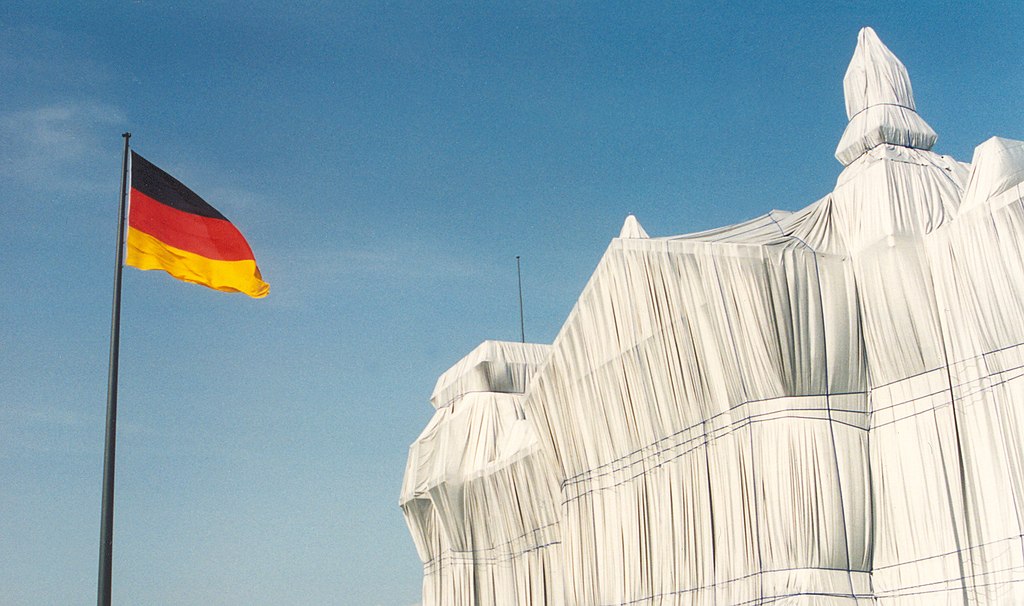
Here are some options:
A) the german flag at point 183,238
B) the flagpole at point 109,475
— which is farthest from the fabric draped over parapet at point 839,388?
the flagpole at point 109,475

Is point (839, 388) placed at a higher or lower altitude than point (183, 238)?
lower

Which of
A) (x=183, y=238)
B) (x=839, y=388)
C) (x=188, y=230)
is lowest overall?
(x=839, y=388)

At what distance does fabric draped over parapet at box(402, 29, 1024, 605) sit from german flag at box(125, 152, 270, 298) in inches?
390

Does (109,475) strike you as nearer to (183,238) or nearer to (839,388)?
(183,238)

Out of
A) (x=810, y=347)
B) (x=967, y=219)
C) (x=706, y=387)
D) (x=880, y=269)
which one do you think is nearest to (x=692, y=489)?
(x=706, y=387)

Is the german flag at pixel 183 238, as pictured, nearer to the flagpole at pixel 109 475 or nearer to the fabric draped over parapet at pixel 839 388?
the flagpole at pixel 109 475

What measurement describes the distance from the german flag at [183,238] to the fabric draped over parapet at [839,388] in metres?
9.90

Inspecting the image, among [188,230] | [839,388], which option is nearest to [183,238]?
[188,230]

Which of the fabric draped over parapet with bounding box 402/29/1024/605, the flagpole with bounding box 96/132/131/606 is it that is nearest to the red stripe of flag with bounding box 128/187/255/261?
the flagpole with bounding box 96/132/131/606

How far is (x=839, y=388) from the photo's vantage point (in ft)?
75.7

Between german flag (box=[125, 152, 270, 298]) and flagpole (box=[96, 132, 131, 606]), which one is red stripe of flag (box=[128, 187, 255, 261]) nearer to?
german flag (box=[125, 152, 270, 298])

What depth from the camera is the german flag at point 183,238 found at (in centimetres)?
1756

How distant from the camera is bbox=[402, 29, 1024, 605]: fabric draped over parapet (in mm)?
20766

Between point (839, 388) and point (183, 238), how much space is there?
12.9 m
